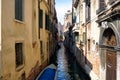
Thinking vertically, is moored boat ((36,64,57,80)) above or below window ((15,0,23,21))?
below

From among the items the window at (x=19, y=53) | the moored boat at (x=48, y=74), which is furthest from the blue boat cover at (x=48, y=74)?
the window at (x=19, y=53)

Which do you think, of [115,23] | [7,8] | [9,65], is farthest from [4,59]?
[115,23]

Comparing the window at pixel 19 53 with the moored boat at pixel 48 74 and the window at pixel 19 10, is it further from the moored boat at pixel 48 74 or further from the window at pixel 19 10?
the moored boat at pixel 48 74

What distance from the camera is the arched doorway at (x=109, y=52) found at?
936cm

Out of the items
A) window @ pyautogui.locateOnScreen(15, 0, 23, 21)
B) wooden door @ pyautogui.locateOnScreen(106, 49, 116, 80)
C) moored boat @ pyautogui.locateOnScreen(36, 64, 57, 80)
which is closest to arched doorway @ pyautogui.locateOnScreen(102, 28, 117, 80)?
wooden door @ pyautogui.locateOnScreen(106, 49, 116, 80)

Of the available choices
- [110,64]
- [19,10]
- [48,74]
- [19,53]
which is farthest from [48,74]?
[19,10]

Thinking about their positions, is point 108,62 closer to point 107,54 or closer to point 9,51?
point 107,54

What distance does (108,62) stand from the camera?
403 inches

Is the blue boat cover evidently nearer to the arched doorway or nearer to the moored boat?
the moored boat

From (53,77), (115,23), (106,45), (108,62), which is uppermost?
(115,23)

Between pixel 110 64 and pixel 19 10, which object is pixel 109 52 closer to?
pixel 110 64

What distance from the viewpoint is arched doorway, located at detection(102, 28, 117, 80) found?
9.36 metres

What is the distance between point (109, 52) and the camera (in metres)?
10.0

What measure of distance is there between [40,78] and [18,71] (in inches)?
97.7
